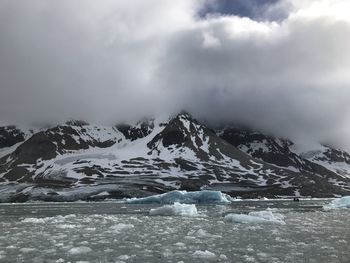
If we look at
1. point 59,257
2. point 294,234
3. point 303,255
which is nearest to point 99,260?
point 59,257

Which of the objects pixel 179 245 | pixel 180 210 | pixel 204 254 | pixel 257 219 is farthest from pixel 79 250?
pixel 180 210

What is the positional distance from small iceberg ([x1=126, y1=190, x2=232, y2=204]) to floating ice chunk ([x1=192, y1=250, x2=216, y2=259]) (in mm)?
106049

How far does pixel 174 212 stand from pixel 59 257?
42.6 meters

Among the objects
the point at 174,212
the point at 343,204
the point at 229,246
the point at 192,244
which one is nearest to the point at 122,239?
the point at 192,244

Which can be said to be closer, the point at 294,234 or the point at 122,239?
the point at 122,239

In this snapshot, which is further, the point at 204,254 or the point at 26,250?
the point at 26,250

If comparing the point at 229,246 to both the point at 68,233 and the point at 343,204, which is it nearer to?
the point at 68,233

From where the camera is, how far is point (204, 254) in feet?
90.0

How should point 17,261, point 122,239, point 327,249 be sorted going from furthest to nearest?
point 122,239
point 327,249
point 17,261

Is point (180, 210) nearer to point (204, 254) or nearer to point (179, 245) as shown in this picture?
point (179, 245)

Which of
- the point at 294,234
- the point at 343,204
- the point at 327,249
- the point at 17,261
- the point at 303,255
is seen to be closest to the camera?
the point at 17,261

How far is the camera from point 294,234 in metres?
38.6

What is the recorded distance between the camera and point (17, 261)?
25.4m

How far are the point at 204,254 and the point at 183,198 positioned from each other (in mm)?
114013
